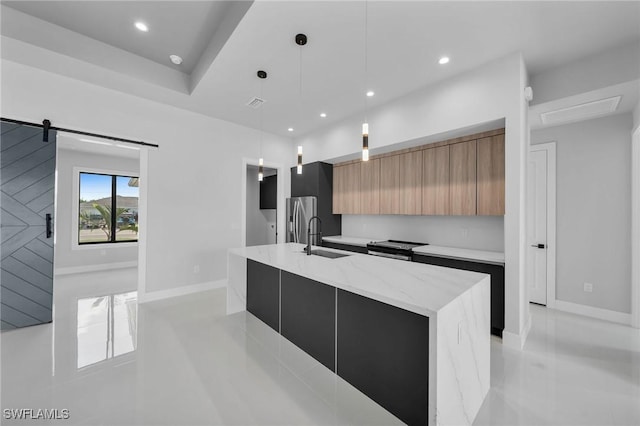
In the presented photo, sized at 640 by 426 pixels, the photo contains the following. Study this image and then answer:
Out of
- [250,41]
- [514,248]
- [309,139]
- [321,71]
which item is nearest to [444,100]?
[321,71]

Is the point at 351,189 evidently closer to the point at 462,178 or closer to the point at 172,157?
the point at 462,178

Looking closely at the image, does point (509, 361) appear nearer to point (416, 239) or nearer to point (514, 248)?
point (514, 248)

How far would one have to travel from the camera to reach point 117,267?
595 cm

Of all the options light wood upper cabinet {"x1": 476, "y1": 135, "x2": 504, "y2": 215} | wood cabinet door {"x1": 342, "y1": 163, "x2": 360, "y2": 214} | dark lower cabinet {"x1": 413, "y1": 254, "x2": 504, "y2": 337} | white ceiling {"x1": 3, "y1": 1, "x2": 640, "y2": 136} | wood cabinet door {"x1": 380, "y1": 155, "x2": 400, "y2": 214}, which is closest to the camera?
white ceiling {"x1": 3, "y1": 1, "x2": 640, "y2": 136}

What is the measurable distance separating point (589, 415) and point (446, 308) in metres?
1.46

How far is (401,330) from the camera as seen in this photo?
5.32 feet

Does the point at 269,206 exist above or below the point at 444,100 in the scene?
below

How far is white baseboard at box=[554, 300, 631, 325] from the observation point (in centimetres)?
308

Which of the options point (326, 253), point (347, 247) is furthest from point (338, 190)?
point (326, 253)

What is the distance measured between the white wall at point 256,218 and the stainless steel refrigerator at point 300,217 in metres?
2.14

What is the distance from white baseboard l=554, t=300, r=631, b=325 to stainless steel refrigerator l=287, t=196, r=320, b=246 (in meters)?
3.72

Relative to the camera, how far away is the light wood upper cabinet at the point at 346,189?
15.3ft

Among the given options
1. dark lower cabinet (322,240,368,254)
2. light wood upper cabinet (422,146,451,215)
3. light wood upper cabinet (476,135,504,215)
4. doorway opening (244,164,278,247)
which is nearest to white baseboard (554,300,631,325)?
light wood upper cabinet (476,135,504,215)

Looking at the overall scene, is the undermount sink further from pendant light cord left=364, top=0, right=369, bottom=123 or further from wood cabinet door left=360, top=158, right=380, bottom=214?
pendant light cord left=364, top=0, right=369, bottom=123
